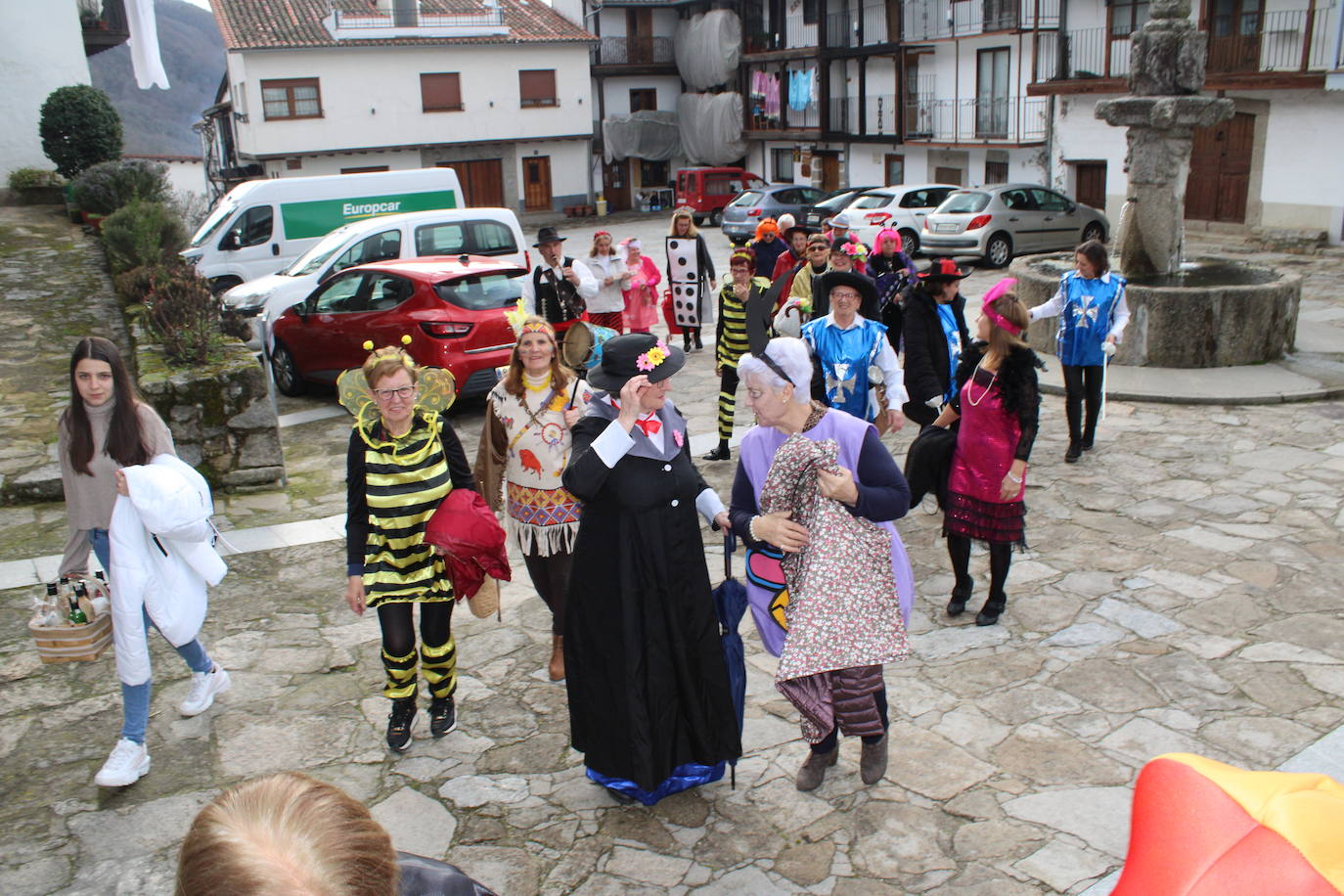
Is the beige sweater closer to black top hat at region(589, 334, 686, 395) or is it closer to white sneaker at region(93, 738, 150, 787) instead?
white sneaker at region(93, 738, 150, 787)

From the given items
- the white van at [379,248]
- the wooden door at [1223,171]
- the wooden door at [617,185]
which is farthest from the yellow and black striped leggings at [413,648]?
the wooden door at [617,185]

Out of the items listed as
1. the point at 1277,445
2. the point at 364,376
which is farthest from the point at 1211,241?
the point at 364,376

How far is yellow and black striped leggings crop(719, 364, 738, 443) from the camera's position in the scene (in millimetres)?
8969

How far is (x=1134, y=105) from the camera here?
463 inches

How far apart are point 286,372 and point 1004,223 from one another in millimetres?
13941

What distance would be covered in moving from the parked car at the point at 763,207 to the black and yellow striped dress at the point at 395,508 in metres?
22.6

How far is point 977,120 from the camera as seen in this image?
30547mm

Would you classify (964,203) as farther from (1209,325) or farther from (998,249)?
(1209,325)

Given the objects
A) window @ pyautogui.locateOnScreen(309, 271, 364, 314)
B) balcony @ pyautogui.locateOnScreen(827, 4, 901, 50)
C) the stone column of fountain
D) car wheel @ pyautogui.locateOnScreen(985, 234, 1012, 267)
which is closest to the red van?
balcony @ pyautogui.locateOnScreen(827, 4, 901, 50)

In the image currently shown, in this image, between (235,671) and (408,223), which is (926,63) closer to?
(408,223)

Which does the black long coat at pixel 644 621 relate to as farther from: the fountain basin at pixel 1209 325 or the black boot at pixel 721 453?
the fountain basin at pixel 1209 325

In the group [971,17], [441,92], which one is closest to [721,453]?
[971,17]

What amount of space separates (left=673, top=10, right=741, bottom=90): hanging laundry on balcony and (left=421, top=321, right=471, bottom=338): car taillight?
109ft

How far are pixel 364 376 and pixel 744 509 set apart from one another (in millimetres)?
1729
